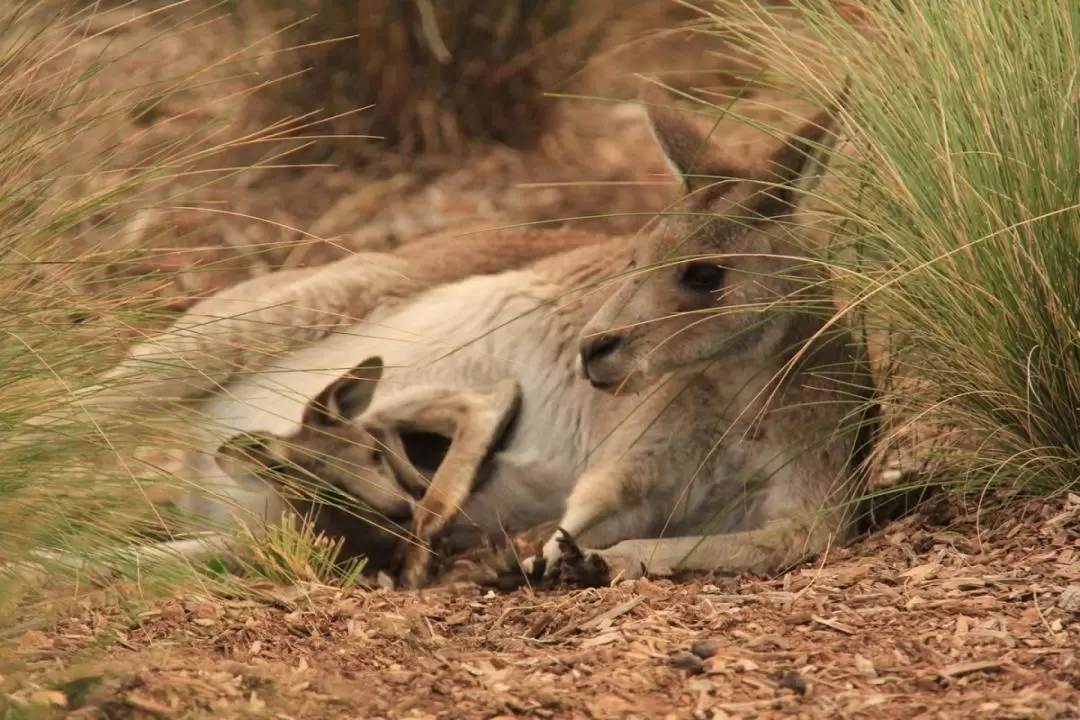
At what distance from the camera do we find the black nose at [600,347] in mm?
4430

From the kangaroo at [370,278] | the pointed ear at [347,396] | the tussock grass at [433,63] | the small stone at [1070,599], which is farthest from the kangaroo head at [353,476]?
the tussock grass at [433,63]

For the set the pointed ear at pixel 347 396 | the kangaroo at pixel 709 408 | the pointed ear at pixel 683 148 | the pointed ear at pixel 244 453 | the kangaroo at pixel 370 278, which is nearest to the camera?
the pointed ear at pixel 244 453

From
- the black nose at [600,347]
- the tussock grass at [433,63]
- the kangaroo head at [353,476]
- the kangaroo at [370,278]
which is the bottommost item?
the kangaroo head at [353,476]

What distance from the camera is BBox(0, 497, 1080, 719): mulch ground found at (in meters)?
2.99

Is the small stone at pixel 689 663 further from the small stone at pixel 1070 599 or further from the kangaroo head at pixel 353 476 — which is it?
the kangaroo head at pixel 353 476

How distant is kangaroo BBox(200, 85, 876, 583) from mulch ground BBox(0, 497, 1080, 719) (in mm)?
227

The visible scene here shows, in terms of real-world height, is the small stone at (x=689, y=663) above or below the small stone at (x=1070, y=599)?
above

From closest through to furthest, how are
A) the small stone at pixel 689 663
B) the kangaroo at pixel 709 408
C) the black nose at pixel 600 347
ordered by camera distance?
the small stone at pixel 689 663 → the kangaroo at pixel 709 408 → the black nose at pixel 600 347

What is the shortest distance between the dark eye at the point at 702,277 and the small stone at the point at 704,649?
1413 mm

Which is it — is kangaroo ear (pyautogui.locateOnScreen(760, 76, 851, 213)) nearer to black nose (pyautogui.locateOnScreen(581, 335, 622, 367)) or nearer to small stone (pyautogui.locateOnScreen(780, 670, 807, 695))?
black nose (pyautogui.locateOnScreen(581, 335, 622, 367))

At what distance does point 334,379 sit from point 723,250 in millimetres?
1480

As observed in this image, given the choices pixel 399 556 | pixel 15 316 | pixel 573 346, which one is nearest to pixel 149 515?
pixel 15 316

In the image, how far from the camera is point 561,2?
789cm

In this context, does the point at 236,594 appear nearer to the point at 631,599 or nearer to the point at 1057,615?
the point at 631,599
